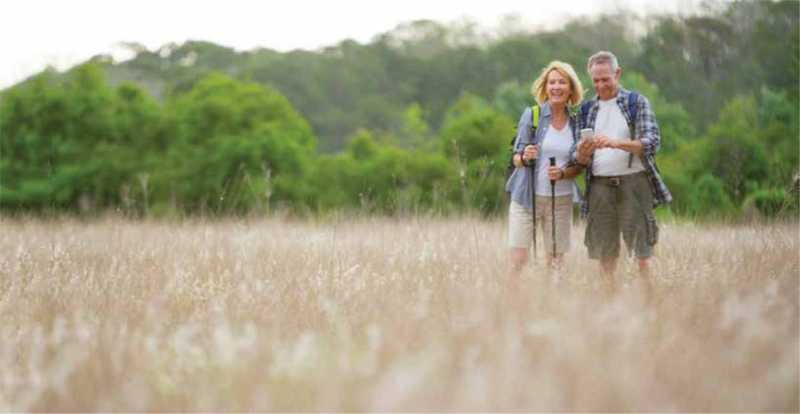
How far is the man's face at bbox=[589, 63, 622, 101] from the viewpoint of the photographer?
17.8 feet

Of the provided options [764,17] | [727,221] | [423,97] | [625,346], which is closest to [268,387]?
[625,346]

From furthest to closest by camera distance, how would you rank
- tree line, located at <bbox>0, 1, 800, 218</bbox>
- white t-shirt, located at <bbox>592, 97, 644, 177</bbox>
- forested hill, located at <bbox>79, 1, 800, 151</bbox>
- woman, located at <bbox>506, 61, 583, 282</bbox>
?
forested hill, located at <bbox>79, 1, 800, 151</bbox> → tree line, located at <bbox>0, 1, 800, 218</bbox> → woman, located at <bbox>506, 61, 583, 282</bbox> → white t-shirt, located at <bbox>592, 97, 644, 177</bbox>

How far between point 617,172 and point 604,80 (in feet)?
1.93

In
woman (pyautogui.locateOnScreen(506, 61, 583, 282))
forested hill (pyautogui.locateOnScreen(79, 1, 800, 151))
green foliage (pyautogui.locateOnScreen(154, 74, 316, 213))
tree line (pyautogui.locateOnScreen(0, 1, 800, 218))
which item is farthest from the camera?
forested hill (pyautogui.locateOnScreen(79, 1, 800, 151))

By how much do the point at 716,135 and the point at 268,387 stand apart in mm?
27880

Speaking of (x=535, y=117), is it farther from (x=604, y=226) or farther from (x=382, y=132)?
(x=382, y=132)

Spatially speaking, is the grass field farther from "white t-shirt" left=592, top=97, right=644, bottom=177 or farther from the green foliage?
the green foliage

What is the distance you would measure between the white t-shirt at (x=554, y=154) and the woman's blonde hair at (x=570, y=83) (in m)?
0.19

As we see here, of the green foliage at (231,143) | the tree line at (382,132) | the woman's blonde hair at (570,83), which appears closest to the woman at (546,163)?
the woman's blonde hair at (570,83)

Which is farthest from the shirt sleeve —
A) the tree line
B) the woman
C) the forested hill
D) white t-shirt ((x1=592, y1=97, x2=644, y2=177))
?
the forested hill

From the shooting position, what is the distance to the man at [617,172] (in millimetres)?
5422

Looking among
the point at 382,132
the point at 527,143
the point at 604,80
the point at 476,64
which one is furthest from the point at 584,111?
the point at 476,64

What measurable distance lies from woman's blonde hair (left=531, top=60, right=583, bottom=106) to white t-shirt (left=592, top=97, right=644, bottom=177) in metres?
0.25

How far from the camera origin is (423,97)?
5912cm
